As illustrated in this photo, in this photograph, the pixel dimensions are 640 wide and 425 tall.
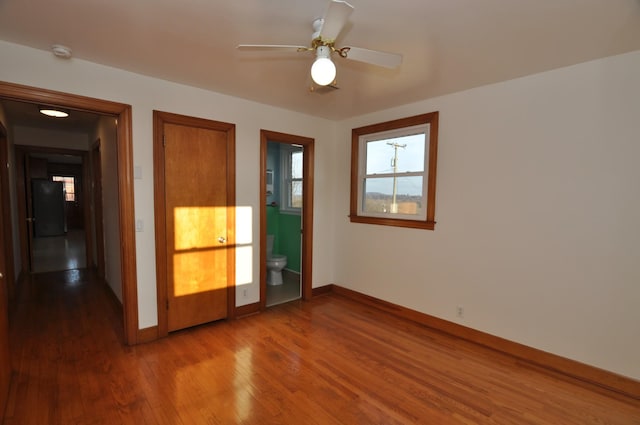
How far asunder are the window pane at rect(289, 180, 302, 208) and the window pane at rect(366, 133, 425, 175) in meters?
1.55

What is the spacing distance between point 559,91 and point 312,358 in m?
3.05

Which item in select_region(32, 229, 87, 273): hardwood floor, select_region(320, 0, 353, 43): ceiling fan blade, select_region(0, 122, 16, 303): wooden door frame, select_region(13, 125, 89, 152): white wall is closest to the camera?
select_region(320, 0, 353, 43): ceiling fan blade

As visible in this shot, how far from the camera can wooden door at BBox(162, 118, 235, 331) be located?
117 inches

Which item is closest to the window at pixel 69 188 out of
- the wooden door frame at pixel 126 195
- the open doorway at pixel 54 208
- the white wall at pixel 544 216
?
the open doorway at pixel 54 208

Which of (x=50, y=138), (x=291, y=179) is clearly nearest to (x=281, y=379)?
(x=291, y=179)

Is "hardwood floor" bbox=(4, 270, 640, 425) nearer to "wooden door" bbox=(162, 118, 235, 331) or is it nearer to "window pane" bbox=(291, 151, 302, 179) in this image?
"wooden door" bbox=(162, 118, 235, 331)

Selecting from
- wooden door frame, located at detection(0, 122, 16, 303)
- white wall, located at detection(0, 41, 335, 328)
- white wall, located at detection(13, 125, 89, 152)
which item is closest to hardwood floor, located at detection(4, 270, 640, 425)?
white wall, located at detection(0, 41, 335, 328)

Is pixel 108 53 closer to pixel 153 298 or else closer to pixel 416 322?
pixel 153 298

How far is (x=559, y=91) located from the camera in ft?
8.00

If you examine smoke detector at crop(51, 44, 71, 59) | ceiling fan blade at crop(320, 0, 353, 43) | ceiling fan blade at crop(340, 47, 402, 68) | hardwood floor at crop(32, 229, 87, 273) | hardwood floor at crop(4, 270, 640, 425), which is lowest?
hardwood floor at crop(4, 270, 640, 425)

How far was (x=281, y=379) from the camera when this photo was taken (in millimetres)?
2322

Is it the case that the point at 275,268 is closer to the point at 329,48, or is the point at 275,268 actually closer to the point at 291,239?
the point at 291,239

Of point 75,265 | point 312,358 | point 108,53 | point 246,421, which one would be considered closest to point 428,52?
point 108,53

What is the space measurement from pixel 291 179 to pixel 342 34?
11.4 feet
